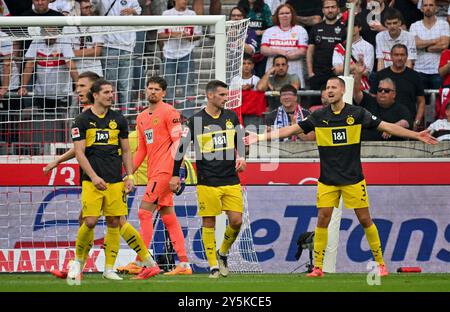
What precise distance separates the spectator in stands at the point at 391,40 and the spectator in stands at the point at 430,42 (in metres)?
0.22

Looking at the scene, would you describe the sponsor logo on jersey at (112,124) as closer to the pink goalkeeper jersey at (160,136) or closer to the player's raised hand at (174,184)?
the player's raised hand at (174,184)

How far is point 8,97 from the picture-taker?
16.2 m

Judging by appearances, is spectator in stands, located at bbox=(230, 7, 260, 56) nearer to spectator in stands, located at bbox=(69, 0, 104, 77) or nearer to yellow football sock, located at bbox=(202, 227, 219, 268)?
spectator in stands, located at bbox=(69, 0, 104, 77)

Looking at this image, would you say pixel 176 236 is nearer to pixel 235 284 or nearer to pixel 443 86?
pixel 235 284

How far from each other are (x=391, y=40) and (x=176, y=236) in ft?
21.9

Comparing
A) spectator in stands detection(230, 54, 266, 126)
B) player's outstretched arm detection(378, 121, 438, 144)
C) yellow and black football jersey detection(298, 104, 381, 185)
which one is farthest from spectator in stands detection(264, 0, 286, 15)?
player's outstretched arm detection(378, 121, 438, 144)

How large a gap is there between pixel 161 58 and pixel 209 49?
3.72 feet

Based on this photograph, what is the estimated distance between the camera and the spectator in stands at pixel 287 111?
17.1 meters

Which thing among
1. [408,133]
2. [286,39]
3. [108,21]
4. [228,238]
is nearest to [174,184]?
[228,238]

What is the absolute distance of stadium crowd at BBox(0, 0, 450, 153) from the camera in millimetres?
16234

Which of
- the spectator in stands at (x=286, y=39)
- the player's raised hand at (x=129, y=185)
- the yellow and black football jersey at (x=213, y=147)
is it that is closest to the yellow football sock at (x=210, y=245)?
the yellow and black football jersey at (x=213, y=147)

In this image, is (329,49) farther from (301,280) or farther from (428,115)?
(301,280)

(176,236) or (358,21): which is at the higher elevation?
(358,21)

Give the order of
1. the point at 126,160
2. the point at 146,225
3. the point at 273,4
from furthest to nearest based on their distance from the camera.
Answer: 1. the point at 273,4
2. the point at 146,225
3. the point at 126,160
